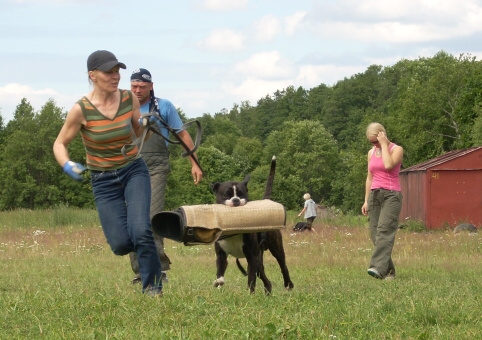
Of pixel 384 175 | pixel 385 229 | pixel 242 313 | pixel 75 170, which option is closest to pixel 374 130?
pixel 384 175

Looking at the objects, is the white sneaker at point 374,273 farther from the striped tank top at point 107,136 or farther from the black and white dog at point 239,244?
the striped tank top at point 107,136

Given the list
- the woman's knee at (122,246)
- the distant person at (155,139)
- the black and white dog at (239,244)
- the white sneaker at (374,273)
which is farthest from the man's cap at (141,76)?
the white sneaker at (374,273)

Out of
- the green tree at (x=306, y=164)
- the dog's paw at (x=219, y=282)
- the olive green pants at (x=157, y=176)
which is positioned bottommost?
the green tree at (x=306, y=164)

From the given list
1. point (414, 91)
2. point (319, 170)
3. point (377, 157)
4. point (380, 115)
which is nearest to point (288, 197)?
point (319, 170)

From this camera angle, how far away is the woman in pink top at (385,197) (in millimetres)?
11961

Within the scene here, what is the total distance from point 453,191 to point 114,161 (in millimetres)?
32565

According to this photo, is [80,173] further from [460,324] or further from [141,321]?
[460,324]

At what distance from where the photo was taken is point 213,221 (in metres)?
8.25

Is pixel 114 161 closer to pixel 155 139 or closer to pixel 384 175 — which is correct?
pixel 155 139

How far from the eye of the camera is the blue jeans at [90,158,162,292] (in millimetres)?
7695

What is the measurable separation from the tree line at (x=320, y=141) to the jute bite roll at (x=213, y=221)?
171 feet

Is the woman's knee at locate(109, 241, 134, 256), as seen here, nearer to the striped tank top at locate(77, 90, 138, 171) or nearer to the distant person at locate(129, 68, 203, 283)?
the striped tank top at locate(77, 90, 138, 171)

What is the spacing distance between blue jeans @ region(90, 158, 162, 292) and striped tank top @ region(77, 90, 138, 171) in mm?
78

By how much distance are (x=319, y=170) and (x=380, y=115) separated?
1601cm
